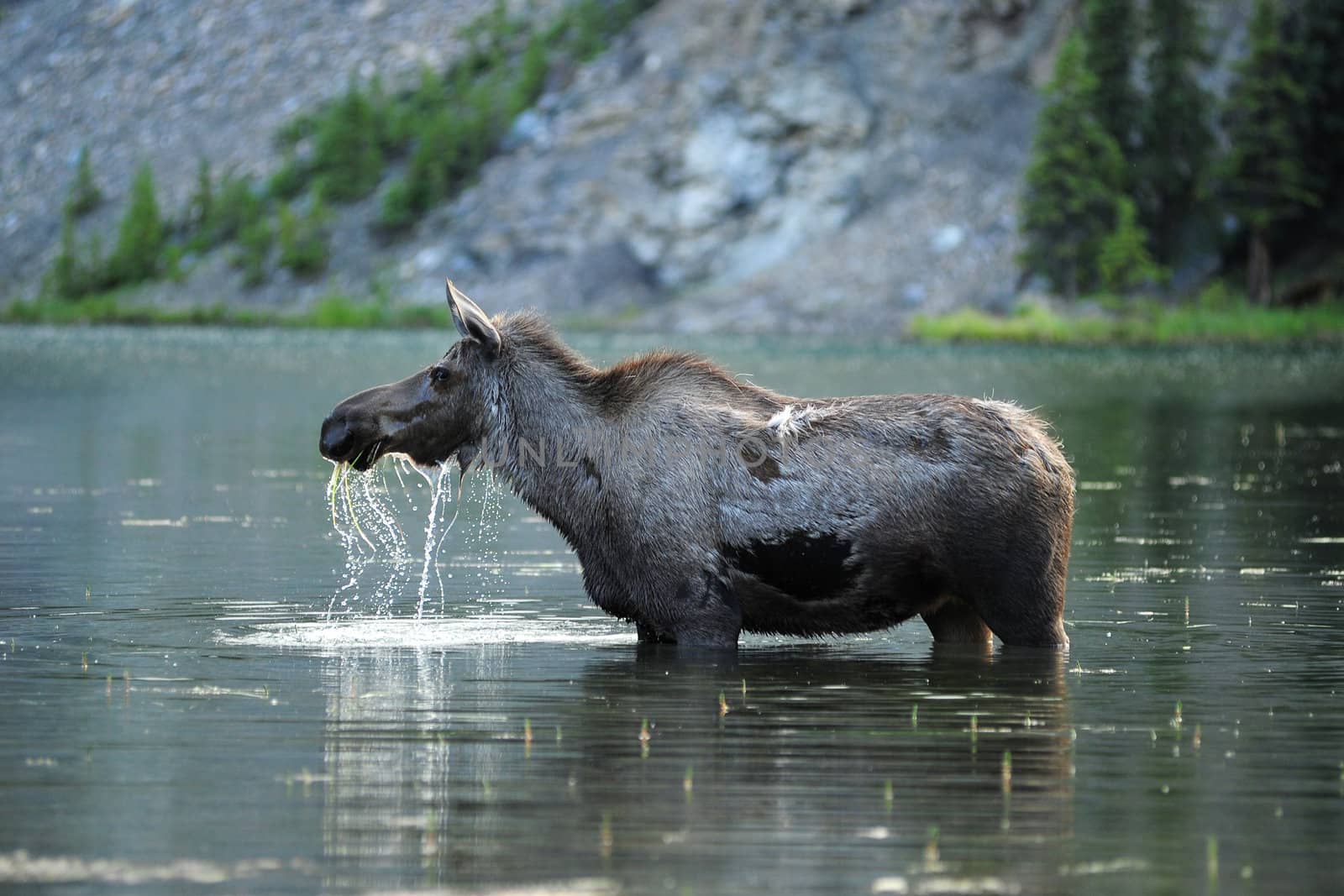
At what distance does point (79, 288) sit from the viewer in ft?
542

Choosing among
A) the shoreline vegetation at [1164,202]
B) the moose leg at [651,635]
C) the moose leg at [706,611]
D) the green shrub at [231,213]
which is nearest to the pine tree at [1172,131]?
the shoreline vegetation at [1164,202]

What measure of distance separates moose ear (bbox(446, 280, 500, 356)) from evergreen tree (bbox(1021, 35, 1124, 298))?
97.9 m

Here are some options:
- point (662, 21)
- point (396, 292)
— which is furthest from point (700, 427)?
point (662, 21)

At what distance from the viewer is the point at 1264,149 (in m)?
108

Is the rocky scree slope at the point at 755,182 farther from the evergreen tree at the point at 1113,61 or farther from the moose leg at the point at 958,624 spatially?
the moose leg at the point at 958,624

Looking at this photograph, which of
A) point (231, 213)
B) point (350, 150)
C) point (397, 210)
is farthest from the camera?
point (350, 150)

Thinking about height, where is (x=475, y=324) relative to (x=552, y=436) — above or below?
above

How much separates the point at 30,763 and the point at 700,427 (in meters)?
5.70

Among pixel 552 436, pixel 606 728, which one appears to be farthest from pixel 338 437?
pixel 606 728

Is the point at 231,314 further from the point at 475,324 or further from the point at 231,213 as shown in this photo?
the point at 475,324

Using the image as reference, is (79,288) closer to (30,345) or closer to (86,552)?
(30,345)

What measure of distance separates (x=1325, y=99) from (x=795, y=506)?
351ft

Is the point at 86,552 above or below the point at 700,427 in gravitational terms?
below

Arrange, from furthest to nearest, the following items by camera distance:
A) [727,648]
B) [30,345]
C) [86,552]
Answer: [30,345]
[86,552]
[727,648]
